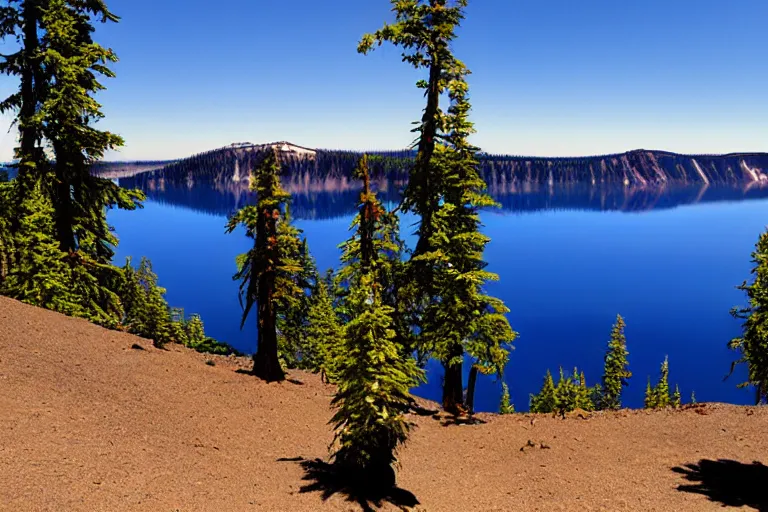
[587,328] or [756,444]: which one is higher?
[756,444]

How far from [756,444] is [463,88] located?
52.4 ft

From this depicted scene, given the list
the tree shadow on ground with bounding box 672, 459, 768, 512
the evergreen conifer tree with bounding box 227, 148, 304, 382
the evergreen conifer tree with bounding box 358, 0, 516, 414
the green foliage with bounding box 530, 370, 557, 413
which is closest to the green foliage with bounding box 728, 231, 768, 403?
the tree shadow on ground with bounding box 672, 459, 768, 512

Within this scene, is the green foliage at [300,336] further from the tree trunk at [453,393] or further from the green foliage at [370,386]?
the green foliage at [370,386]

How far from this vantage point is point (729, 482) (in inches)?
539

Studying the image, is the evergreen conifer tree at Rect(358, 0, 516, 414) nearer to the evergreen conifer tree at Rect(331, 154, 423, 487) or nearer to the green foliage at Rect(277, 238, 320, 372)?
the evergreen conifer tree at Rect(331, 154, 423, 487)

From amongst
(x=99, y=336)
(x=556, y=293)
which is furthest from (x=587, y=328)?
(x=99, y=336)

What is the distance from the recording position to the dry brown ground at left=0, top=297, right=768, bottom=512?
9922 mm

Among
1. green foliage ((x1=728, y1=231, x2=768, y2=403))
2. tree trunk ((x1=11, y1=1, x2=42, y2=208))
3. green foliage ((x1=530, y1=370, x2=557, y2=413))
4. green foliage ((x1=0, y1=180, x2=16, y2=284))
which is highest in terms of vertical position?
tree trunk ((x1=11, y1=1, x2=42, y2=208))

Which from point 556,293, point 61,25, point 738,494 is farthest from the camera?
point 556,293

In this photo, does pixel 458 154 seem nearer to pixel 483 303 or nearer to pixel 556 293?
pixel 483 303

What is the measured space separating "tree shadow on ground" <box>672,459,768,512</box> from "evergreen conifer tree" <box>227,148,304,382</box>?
581 inches

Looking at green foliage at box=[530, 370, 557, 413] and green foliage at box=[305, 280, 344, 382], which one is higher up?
green foliage at box=[305, 280, 344, 382]

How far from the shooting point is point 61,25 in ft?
64.1

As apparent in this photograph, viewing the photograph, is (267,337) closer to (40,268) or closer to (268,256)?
(268,256)
